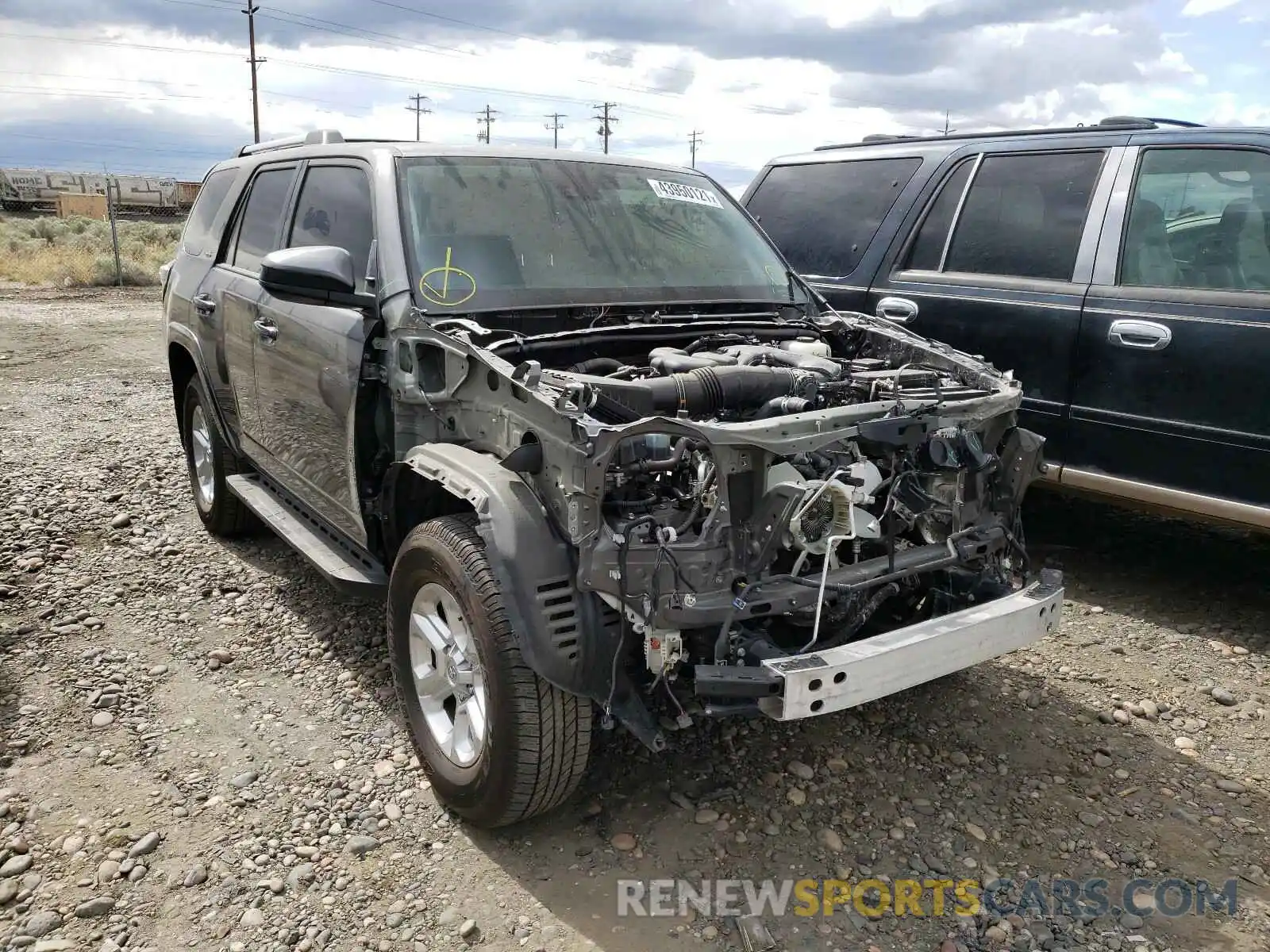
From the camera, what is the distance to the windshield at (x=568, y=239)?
3.63 metres

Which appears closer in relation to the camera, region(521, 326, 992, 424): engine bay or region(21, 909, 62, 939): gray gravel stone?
region(21, 909, 62, 939): gray gravel stone

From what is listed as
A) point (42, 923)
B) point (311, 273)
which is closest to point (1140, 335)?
point (311, 273)

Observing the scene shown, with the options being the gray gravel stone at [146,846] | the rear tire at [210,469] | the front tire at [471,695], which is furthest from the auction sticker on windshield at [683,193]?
the gray gravel stone at [146,846]

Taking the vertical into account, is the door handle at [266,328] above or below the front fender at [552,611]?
above

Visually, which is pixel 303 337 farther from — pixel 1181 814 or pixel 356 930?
pixel 1181 814

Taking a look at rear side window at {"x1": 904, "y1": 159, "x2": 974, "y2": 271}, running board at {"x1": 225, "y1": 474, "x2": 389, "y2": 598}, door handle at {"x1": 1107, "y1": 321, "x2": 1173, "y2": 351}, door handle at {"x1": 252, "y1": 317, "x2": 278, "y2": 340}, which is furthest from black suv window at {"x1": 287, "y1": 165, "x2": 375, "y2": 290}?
door handle at {"x1": 1107, "y1": 321, "x2": 1173, "y2": 351}

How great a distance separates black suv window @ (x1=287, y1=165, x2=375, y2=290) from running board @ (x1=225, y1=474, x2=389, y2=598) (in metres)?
1.06

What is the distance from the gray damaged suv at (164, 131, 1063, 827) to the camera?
8.79ft

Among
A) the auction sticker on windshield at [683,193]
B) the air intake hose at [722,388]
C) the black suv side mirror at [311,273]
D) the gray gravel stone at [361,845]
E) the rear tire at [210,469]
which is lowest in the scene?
the gray gravel stone at [361,845]

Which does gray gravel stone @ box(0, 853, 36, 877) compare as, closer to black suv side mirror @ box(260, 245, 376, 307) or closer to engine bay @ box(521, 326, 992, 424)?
black suv side mirror @ box(260, 245, 376, 307)

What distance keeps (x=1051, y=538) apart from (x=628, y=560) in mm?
3714

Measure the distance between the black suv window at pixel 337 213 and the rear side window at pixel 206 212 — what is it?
1156 mm

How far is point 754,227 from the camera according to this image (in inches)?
183

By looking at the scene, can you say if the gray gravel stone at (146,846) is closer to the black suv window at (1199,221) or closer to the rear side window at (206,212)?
the rear side window at (206,212)
